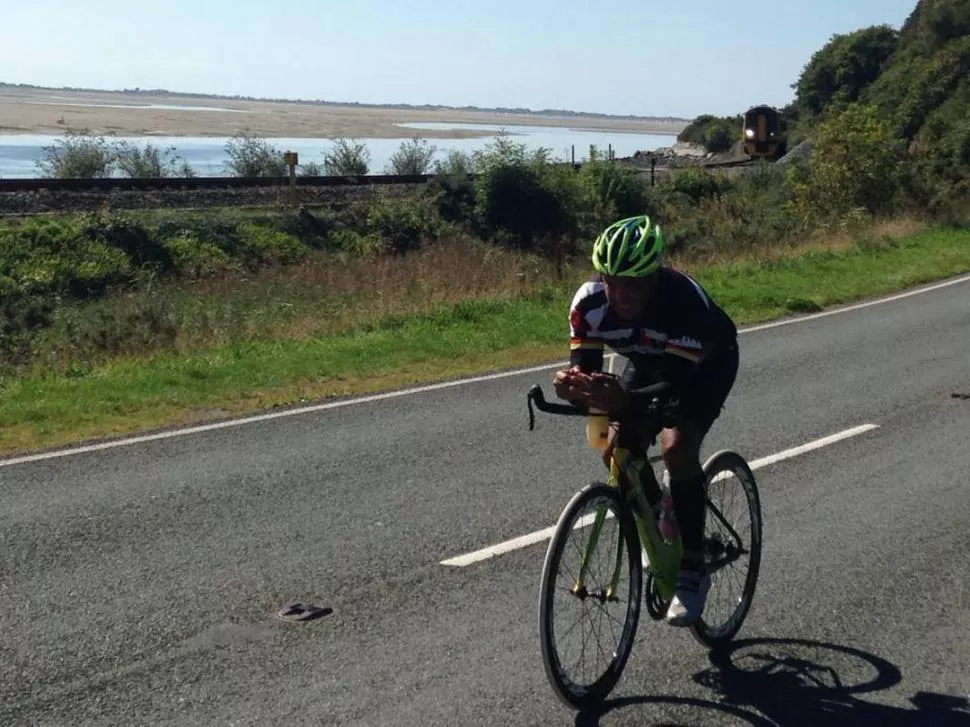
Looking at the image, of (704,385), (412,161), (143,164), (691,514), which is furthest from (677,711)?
(412,161)

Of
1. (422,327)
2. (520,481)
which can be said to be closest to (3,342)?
(422,327)

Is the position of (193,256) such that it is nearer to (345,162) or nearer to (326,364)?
(326,364)

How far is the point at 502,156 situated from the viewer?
36312 millimetres

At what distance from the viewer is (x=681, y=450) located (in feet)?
17.0

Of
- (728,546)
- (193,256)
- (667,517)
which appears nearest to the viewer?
(667,517)

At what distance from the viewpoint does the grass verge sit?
36.1 feet

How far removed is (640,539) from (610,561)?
0.50 ft

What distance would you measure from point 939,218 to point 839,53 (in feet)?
170

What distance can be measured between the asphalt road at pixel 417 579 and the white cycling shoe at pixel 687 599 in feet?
0.94

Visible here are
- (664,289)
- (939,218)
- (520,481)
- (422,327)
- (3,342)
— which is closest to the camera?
(664,289)

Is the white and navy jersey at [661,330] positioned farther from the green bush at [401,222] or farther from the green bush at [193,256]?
the green bush at [401,222]

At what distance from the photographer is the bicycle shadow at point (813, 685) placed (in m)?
5.16

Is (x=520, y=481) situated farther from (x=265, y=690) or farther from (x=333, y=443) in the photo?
(x=265, y=690)

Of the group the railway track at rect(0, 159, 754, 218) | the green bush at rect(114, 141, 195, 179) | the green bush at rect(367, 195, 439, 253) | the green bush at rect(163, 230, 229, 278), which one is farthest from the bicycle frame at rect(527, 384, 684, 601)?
the green bush at rect(114, 141, 195, 179)
